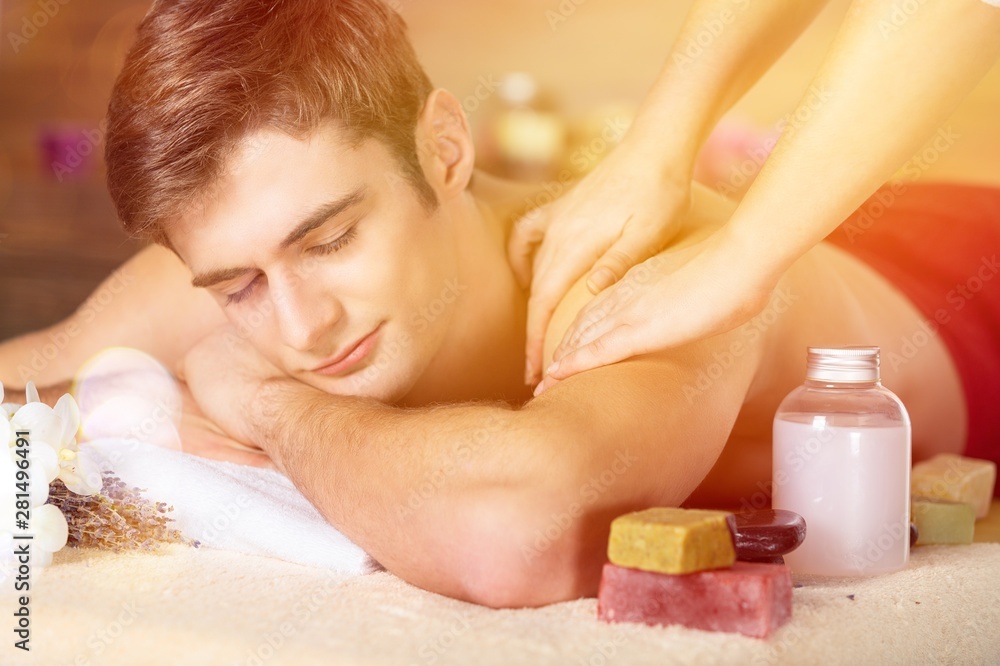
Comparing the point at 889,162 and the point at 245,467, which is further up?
the point at 889,162

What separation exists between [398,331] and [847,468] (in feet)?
1.76

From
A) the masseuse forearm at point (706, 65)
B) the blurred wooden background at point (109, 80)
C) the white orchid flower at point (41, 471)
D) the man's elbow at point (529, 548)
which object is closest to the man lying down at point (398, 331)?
the man's elbow at point (529, 548)

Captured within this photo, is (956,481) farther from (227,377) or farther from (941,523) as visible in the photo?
(227,377)

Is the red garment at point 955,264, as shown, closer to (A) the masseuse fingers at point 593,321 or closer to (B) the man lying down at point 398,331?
(B) the man lying down at point 398,331

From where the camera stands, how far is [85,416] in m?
1.32

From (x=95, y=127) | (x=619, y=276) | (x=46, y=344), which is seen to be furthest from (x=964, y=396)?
(x=95, y=127)

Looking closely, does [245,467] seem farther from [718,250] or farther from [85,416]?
[718,250]

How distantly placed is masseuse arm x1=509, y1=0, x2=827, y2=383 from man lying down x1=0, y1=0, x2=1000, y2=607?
4 cm

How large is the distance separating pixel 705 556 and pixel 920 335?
0.94 meters

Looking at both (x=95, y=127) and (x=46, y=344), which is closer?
(x=46, y=344)

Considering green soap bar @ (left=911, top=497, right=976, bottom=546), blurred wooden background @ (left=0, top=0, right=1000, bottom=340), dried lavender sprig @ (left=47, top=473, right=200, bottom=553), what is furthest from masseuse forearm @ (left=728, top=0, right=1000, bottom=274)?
blurred wooden background @ (left=0, top=0, right=1000, bottom=340)

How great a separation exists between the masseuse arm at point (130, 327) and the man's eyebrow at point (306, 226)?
0.42m

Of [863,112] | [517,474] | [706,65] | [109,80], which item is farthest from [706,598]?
[109,80]

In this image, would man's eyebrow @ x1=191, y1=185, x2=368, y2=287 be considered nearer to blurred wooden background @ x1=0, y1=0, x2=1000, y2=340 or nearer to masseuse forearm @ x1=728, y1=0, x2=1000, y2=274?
masseuse forearm @ x1=728, y1=0, x2=1000, y2=274
